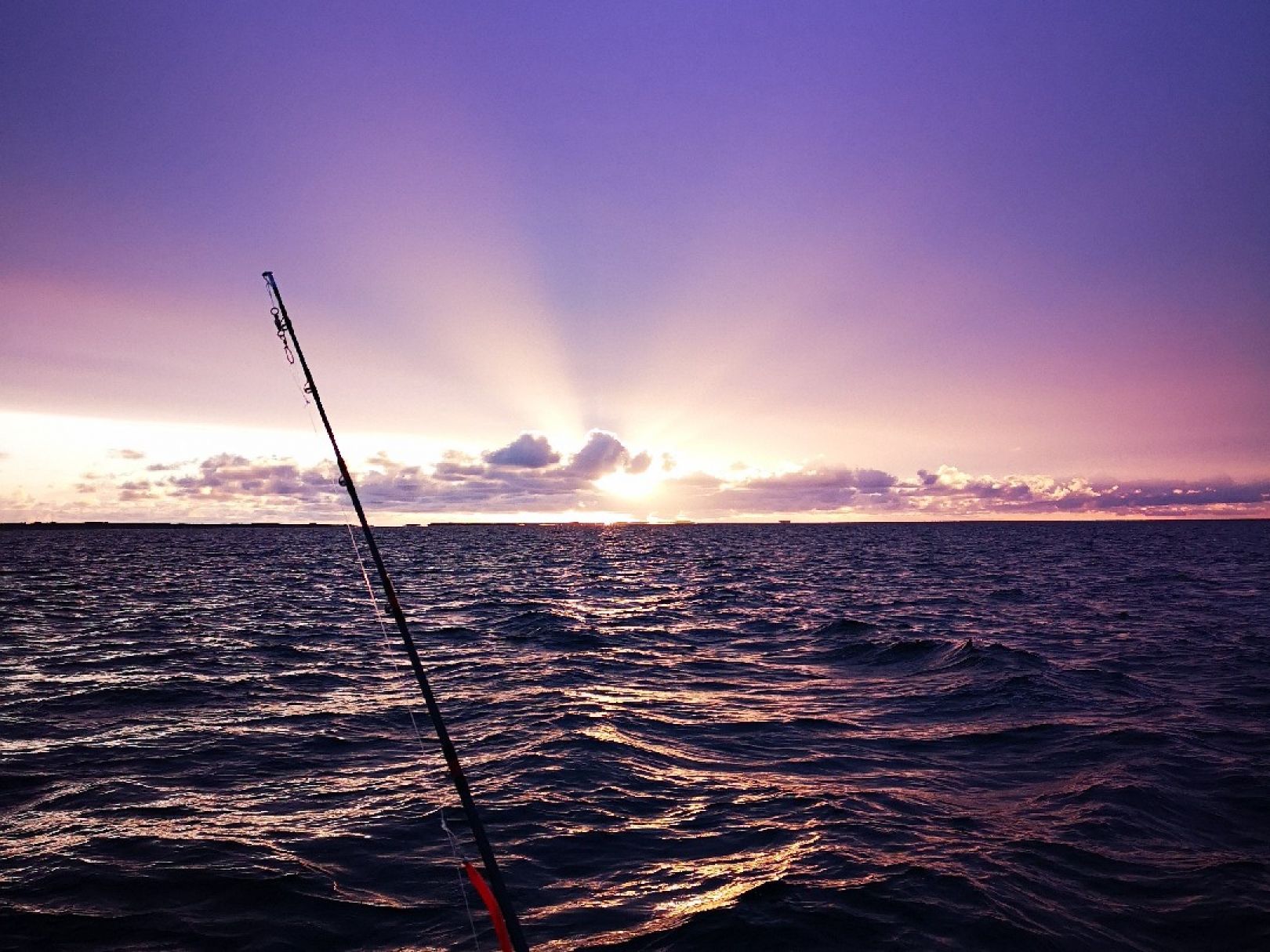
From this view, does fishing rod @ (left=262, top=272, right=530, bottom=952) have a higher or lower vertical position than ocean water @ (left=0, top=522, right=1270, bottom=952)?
higher

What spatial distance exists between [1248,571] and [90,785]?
6911 centimetres

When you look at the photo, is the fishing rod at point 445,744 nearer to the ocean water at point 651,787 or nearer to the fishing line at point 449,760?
the fishing line at point 449,760

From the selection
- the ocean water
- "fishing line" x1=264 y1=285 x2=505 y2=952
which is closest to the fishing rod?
"fishing line" x1=264 y1=285 x2=505 y2=952

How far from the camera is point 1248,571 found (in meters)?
52.2

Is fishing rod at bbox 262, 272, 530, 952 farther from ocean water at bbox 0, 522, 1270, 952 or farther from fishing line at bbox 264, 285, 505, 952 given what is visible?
ocean water at bbox 0, 522, 1270, 952

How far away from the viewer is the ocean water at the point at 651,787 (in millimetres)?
7172

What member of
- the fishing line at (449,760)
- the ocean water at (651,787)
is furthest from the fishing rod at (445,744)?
the ocean water at (651,787)

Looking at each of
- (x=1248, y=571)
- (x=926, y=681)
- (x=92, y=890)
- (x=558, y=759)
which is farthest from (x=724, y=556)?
(x=92, y=890)

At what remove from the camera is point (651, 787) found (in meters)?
10.8

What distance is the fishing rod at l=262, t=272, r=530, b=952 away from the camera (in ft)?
12.7

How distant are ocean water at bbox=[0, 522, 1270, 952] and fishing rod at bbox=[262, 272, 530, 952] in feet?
7.70

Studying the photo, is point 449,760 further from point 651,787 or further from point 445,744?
point 651,787

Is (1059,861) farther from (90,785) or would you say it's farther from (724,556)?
(724,556)

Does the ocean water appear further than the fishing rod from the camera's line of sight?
Yes
